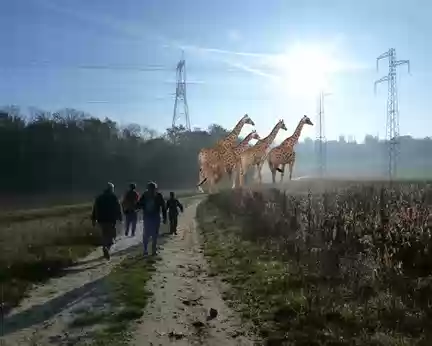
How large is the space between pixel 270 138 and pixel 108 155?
3312 cm

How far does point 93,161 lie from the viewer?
57.0 m

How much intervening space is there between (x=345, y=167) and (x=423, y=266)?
3242cm

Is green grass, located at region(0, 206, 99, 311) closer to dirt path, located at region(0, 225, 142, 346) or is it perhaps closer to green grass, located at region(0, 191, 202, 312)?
green grass, located at region(0, 191, 202, 312)

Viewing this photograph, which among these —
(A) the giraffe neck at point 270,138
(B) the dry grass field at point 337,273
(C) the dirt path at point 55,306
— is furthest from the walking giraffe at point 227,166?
(C) the dirt path at point 55,306

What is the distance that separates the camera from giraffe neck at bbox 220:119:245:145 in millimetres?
26587

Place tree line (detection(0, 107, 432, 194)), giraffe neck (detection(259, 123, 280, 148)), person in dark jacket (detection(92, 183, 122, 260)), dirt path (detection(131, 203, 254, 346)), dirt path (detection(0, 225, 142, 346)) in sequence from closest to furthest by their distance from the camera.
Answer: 1. dirt path (detection(0, 225, 142, 346))
2. dirt path (detection(131, 203, 254, 346))
3. person in dark jacket (detection(92, 183, 122, 260))
4. giraffe neck (detection(259, 123, 280, 148))
5. tree line (detection(0, 107, 432, 194))

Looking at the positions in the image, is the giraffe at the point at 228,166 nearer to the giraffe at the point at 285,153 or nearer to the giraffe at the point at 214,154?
the giraffe at the point at 214,154

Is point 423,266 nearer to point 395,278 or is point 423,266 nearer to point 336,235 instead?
point 395,278

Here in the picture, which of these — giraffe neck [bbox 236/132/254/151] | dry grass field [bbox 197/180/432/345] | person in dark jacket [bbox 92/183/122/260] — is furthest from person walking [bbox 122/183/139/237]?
giraffe neck [bbox 236/132/254/151]

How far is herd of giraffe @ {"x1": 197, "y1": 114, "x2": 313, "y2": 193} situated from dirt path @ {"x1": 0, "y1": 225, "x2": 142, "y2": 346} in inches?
504

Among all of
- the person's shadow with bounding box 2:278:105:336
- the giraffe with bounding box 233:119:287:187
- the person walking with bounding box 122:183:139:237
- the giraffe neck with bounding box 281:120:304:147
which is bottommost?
the person's shadow with bounding box 2:278:105:336

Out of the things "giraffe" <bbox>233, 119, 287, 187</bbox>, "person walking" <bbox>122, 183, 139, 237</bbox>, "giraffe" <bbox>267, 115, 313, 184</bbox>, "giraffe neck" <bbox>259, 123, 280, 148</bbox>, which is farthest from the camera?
"giraffe neck" <bbox>259, 123, 280, 148</bbox>

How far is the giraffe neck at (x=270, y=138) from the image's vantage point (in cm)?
2683

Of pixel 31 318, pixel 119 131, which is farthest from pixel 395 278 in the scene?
pixel 119 131
